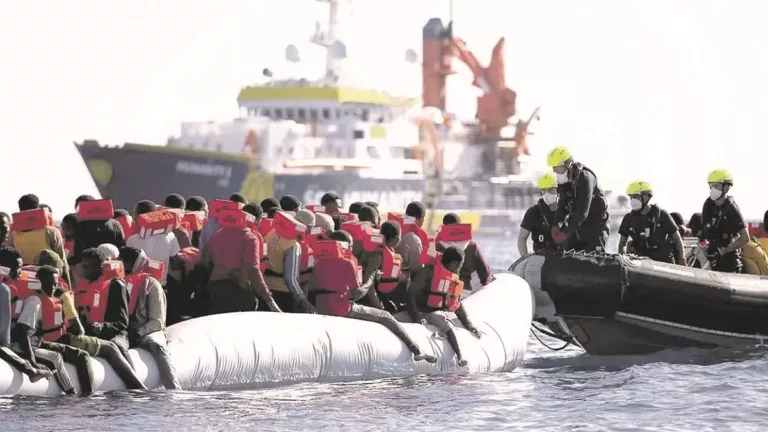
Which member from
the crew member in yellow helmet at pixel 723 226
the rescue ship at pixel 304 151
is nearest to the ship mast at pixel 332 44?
the rescue ship at pixel 304 151

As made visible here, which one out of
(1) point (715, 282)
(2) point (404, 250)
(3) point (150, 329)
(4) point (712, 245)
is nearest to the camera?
(3) point (150, 329)

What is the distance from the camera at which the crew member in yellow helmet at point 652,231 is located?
1658 cm

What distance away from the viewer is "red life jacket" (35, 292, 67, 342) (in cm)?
1133

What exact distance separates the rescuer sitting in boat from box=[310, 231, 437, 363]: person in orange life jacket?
2400 millimetres

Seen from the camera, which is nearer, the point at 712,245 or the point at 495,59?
the point at 712,245

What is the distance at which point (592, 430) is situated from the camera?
1245 cm

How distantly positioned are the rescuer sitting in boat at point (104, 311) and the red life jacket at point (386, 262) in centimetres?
306

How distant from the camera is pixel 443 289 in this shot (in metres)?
14.6

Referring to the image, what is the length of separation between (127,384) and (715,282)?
706cm

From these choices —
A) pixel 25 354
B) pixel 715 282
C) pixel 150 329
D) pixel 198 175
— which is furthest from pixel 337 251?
pixel 198 175

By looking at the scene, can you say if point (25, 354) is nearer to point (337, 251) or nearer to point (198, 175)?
point (337, 251)

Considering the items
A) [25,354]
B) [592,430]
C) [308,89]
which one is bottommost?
[592,430]

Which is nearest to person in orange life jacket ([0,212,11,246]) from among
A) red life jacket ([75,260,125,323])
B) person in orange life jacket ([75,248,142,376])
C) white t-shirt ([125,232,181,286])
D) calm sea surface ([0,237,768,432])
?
white t-shirt ([125,232,181,286])

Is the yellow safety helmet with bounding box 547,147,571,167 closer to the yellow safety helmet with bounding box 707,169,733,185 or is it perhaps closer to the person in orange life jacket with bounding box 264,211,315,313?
the yellow safety helmet with bounding box 707,169,733,185
